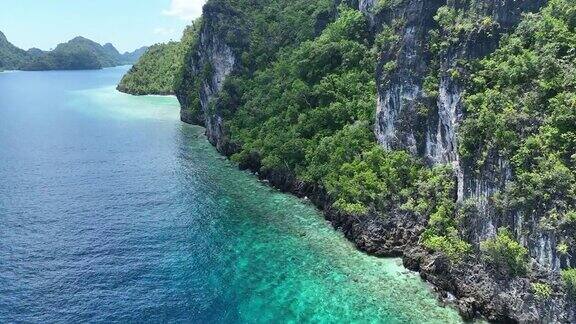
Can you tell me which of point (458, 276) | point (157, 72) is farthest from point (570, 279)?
point (157, 72)

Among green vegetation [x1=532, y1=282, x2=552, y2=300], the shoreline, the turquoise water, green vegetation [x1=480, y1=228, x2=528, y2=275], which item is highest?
green vegetation [x1=480, y1=228, x2=528, y2=275]

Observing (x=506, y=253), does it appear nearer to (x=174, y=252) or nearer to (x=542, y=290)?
(x=542, y=290)

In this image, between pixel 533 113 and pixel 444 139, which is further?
pixel 444 139

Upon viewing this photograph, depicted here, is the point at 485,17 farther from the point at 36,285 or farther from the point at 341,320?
the point at 36,285

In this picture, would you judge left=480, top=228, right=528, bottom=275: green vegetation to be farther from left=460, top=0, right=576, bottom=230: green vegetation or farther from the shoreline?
left=460, top=0, right=576, bottom=230: green vegetation

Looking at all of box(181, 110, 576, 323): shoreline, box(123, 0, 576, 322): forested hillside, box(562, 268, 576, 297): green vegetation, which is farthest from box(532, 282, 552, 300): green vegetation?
box(562, 268, 576, 297): green vegetation
